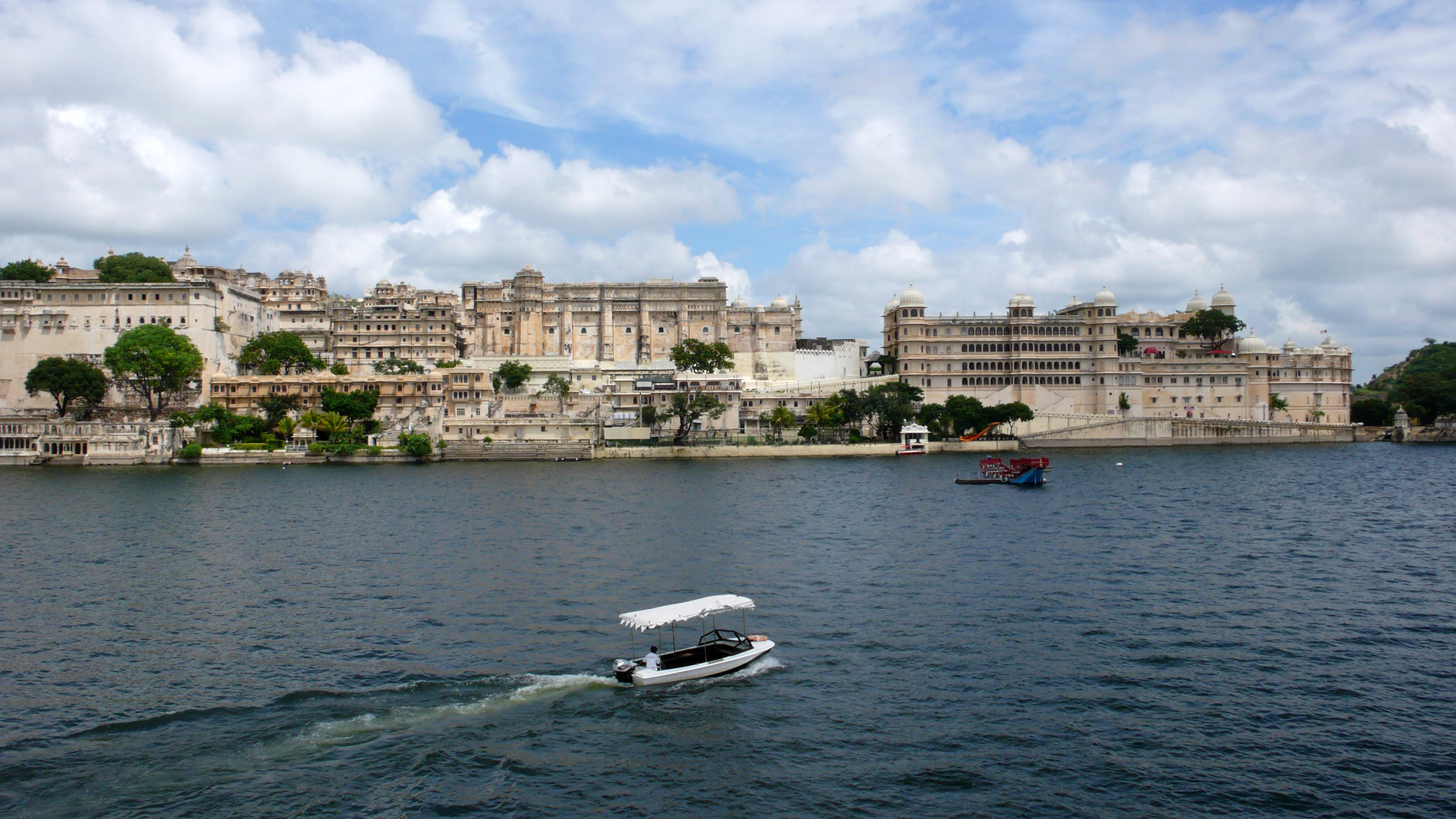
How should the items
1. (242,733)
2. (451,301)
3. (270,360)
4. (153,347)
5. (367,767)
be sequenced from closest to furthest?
(367,767)
(242,733)
(153,347)
(270,360)
(451,301)

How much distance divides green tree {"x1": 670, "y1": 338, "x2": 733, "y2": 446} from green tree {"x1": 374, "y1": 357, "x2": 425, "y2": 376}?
26485 mm

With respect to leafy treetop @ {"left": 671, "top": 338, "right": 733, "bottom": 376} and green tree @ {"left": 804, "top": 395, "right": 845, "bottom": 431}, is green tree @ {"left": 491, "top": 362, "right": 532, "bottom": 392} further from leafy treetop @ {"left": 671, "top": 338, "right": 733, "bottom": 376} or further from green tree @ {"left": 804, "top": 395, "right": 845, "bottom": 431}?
green tree @ {"left": 804, "top": 395, "right": 845, "bottom": 431}

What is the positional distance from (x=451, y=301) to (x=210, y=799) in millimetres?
107419

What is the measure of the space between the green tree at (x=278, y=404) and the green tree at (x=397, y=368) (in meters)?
8.61

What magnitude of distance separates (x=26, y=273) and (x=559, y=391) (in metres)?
60.1

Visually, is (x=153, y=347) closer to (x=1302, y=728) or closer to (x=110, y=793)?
(x=110, y=793)

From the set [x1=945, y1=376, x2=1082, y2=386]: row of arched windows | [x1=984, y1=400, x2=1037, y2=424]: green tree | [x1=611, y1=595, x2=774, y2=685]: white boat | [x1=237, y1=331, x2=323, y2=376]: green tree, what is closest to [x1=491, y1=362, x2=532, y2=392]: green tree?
[x1=237, y1=331, x2=323, y2=376]: green tree

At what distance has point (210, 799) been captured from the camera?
1636cm

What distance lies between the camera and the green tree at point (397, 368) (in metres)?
97.2

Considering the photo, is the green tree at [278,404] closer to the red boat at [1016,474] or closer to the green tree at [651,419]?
the green tree at [651,419]

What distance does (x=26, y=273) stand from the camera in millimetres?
104500

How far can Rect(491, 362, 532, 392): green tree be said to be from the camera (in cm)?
9719

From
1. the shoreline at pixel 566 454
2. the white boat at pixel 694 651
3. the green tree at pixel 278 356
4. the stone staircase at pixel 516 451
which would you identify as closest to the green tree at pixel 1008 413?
the shoreline at pixel 566 454

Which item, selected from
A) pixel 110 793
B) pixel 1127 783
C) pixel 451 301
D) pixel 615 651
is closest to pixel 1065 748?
pixel 1127 783
